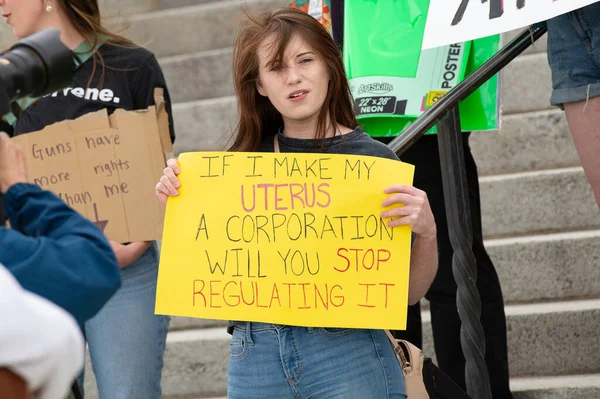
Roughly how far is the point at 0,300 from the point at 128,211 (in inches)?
61.0

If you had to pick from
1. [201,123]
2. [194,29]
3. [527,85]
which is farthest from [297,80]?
[194,29]

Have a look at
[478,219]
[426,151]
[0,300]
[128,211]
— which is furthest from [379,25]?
[0,300]

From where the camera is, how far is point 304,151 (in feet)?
7.52

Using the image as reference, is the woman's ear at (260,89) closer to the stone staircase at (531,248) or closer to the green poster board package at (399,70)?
the green poster board package at (399,70)

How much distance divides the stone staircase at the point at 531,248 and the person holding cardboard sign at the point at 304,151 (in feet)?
2.55

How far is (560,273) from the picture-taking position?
146 inches

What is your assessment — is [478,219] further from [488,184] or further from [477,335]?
[488,184]

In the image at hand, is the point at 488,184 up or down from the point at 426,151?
down

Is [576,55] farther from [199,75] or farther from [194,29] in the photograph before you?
[194,29]

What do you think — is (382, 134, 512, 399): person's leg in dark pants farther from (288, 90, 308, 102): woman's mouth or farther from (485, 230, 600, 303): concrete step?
(288, 90, 308, 102): woman's mouth

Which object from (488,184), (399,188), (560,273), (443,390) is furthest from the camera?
(488,184)

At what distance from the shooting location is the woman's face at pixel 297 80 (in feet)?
7.37

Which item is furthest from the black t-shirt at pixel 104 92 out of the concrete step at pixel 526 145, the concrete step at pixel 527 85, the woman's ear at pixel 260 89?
the concrete step at pixel 527 85

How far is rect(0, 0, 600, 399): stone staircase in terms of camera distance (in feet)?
11.4
